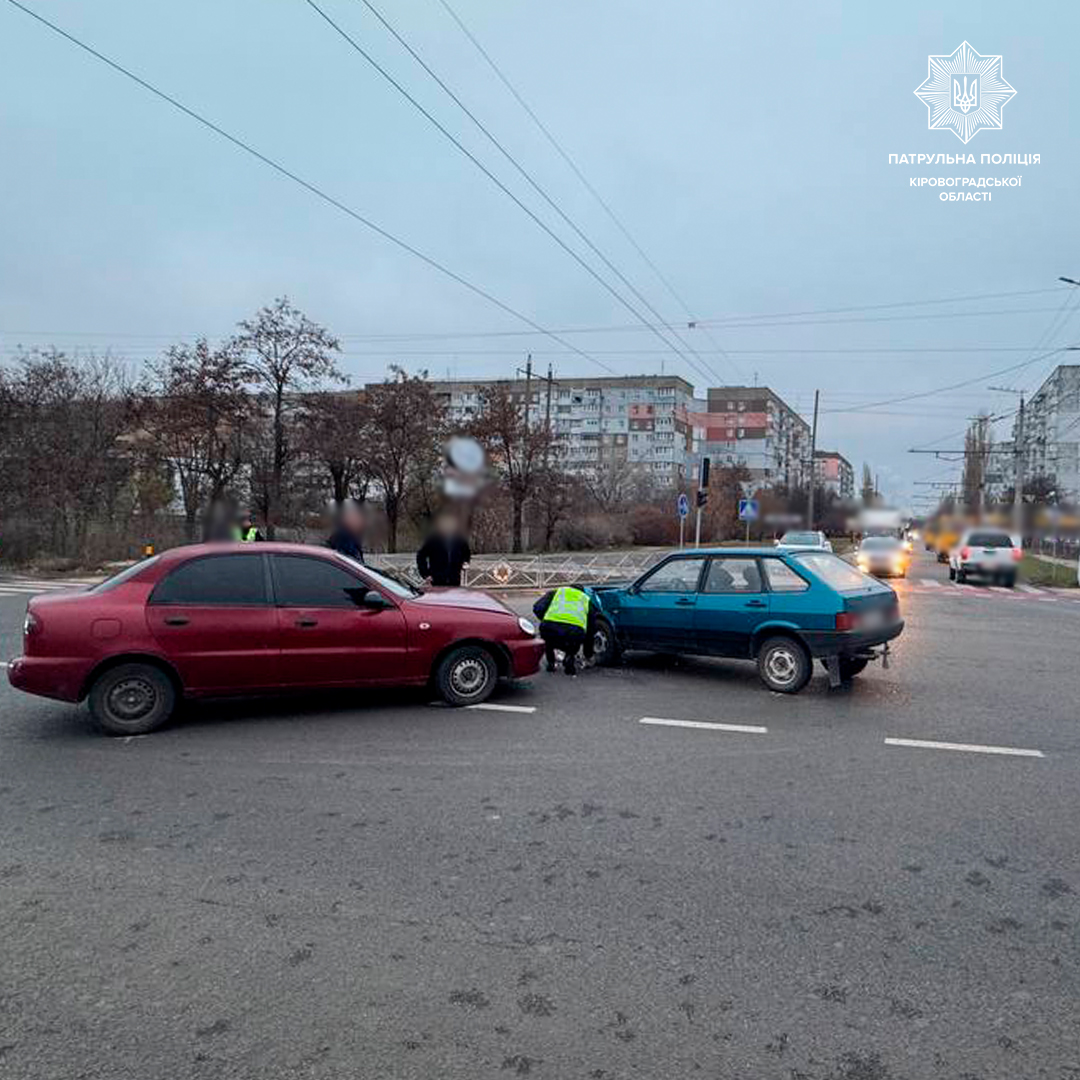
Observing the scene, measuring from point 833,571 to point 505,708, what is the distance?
3696mm

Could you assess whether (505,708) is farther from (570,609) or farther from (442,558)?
(442,558)

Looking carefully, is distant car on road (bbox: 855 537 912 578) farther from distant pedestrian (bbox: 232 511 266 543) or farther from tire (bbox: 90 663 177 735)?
tire (bbox: 90 663 177 735)

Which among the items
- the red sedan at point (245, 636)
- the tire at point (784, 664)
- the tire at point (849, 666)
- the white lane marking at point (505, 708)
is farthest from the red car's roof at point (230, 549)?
the tire at point (849, 666)

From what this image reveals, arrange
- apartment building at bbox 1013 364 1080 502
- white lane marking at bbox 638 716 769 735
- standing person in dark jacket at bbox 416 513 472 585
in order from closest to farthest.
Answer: white lane marking at bbox 638 716 769 735, standing person in dark jacket at bbox 416 513 472 585, apartment building at bbox 1013 364 1080 502

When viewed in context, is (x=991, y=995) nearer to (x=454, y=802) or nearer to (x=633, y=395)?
(x=454, y=802)

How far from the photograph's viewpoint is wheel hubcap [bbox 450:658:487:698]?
724 centimetres

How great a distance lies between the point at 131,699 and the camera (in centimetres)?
628

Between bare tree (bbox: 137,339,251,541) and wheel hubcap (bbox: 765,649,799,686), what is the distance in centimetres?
2454

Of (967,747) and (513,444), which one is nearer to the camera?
(967,747)

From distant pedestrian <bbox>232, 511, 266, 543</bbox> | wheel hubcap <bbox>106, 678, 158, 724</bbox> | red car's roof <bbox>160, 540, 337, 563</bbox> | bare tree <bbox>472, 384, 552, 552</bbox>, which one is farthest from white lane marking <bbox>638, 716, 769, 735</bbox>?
bare tree <bbox>472, 384, 552, 552</bbox>

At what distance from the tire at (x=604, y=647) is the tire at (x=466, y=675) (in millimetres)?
2291

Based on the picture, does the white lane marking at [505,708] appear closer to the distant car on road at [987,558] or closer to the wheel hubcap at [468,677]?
the wheel hubcap at [468,677]

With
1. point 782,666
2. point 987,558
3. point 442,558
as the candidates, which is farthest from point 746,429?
point 782,666

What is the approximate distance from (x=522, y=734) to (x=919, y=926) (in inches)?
136
